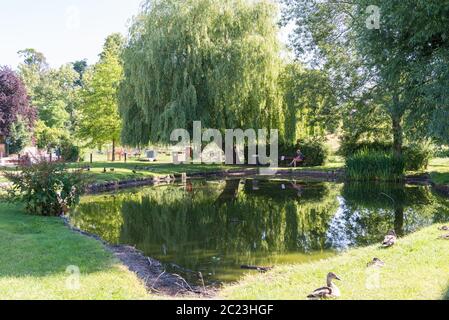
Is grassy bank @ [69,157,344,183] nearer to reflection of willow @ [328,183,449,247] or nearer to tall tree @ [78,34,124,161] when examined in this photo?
tall tree @ [78,34,124,161]

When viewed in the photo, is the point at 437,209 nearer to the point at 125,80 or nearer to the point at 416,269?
the point at 416,269

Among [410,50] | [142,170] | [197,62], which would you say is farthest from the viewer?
[142,170]

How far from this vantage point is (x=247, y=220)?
13.4m

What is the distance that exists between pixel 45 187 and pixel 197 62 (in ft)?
47.6

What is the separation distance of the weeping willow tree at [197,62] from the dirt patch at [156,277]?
15.4 m

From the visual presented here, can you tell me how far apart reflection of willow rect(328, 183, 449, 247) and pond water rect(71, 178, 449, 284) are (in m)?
0.03

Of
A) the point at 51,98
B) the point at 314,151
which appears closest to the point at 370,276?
the point at 314,151

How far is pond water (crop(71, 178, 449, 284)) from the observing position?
9.39 meters

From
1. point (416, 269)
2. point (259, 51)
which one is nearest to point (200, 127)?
point (259, 51)

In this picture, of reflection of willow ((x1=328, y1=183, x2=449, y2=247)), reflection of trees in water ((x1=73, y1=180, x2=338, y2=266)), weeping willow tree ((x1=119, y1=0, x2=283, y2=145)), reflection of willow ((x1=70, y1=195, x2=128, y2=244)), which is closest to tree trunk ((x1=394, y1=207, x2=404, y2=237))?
reflection of willow ((x1=328, y1=183, x2=449, y2=247))

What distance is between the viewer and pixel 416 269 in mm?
6551

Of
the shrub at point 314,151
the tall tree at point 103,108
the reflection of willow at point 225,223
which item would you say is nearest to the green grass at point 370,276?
the reflection of willow at point 225,223

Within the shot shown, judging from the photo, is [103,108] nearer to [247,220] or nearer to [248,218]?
[248,218]

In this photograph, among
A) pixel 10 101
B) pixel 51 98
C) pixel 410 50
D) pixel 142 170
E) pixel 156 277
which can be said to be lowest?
pixel 156 277
